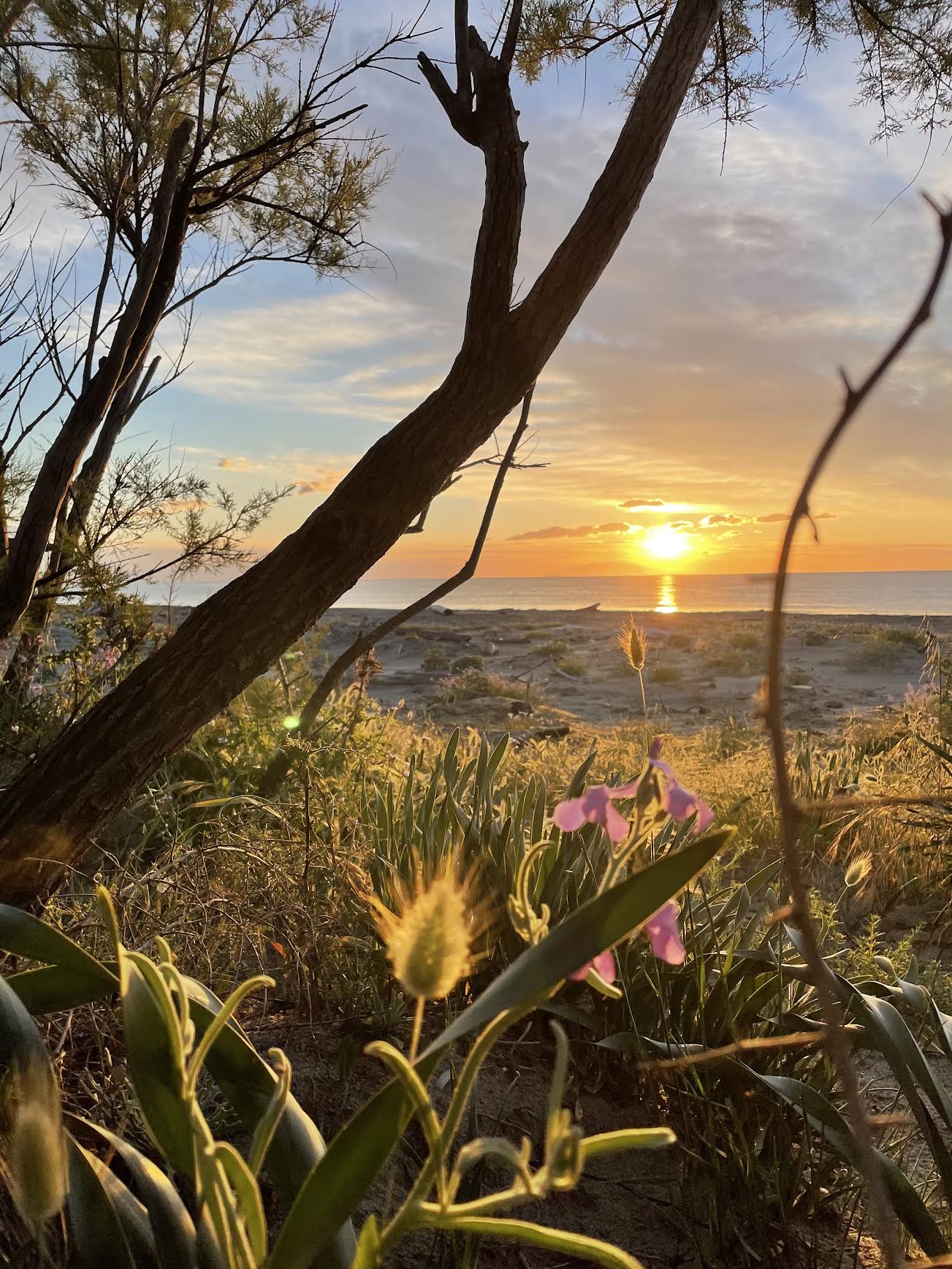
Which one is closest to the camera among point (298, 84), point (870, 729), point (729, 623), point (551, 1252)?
point (551, 1252)

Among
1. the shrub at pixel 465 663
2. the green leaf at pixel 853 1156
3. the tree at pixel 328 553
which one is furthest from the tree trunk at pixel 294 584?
the shrub at pixel 465 663

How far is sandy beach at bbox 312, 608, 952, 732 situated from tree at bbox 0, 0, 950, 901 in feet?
13.2

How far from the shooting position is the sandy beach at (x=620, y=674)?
11.0 m

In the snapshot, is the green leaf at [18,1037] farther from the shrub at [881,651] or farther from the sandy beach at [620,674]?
the shrub at [881,651]

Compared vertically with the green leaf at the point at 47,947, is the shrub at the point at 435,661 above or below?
below

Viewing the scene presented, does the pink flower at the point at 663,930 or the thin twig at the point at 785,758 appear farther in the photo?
the pink flower at the point at 663,930

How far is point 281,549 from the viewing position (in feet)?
7.38

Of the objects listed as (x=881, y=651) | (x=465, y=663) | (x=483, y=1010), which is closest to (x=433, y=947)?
(x=483, y=1010)

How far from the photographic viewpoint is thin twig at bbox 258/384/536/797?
3.65 meters

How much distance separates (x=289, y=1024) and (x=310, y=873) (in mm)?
508

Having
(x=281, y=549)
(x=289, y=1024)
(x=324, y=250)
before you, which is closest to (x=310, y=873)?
(x=289, y=1024)

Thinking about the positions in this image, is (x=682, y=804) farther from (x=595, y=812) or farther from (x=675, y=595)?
(x=675, y=595)

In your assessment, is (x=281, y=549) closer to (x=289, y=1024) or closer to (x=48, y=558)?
(x=289, y=1024)

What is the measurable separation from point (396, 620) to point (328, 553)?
1.48 metres
